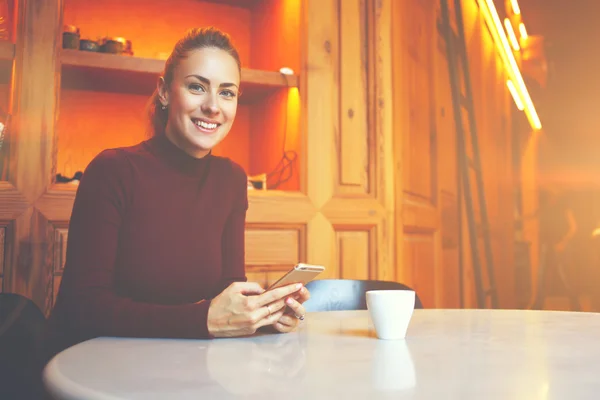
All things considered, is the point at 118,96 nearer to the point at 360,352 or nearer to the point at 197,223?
the point at 197,223

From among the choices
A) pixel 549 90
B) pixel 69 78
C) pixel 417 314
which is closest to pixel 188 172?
pixel 417 314

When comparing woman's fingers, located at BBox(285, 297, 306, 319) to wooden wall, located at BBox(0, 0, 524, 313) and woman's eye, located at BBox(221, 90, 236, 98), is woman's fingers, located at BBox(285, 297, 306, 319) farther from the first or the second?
wooden wall, located at BBox(0, 0, 524, 313)

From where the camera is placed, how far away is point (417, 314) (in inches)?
51.0

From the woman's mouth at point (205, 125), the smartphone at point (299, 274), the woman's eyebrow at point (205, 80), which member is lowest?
the smartphone at point (299, 274)

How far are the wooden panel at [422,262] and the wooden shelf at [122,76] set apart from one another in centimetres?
98

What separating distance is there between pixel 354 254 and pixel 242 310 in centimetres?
162

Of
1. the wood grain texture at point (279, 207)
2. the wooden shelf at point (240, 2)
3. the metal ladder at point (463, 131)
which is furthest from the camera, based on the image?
the metal ladder at point (463, 131)

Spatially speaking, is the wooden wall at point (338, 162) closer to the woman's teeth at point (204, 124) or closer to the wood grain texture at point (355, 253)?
the wood grain texture at point (355, 253)

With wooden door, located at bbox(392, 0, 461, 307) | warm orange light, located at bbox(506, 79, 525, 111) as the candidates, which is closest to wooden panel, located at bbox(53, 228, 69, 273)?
wooden door, located at bbox(392, 0, 461, 307)

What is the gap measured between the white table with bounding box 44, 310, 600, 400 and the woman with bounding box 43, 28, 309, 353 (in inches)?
2.8

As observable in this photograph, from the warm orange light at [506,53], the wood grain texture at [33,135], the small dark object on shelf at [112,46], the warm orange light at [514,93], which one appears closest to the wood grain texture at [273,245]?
the wood grain texture at [33,135]

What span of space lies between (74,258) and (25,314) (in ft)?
0.73

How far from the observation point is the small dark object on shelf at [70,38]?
2.28 meters

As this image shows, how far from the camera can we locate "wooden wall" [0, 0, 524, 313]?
2.14m
